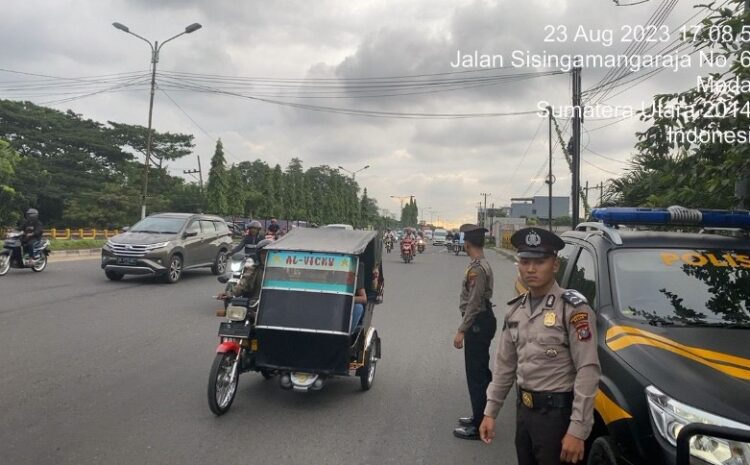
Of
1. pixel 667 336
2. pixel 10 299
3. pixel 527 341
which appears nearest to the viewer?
pixel 527 341

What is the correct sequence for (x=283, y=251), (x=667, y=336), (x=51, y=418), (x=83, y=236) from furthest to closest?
1. (x=83, y=236)
2. (x=283, y=251)
3. (x=51, y=418)
4. (x=667, y=336)

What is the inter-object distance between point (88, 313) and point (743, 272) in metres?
9.52

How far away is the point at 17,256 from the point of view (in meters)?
15.0

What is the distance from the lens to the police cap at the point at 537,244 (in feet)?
9.91

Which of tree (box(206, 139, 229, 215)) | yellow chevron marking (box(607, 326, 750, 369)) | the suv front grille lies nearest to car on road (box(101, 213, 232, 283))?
the suv front grille

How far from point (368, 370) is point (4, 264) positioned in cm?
1235

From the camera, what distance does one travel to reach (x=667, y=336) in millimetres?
3352

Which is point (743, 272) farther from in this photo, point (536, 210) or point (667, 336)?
point (536, 210)

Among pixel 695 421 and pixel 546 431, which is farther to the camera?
pixel 546 431

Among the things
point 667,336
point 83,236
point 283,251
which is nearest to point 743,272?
point 667,336

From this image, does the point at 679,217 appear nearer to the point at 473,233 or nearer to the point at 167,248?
the point at 473,233

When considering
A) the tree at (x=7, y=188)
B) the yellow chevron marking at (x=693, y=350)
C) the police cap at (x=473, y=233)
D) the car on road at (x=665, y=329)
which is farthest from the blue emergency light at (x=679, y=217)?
the tree at (x=7, y=188)

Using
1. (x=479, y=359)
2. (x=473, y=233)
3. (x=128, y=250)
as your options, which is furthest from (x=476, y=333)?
(x=128, y=250)

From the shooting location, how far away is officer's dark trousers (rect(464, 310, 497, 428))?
16.1ft
